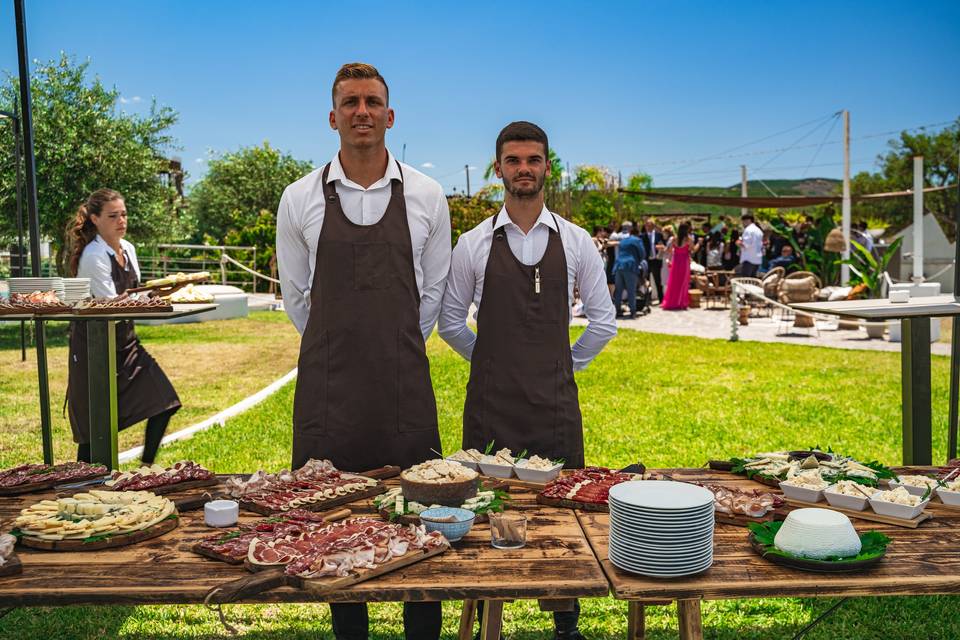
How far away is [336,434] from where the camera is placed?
9.93 feet

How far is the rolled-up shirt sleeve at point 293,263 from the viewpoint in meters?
3.12

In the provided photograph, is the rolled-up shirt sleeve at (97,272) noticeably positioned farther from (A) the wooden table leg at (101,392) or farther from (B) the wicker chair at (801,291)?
(B) the wicker chair at (801,291)

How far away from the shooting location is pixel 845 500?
256cm

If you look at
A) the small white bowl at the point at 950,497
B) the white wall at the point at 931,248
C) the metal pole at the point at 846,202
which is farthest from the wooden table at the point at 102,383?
the white wall at the point at 931,248

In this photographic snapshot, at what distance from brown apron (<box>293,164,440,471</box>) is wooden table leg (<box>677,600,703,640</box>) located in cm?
121

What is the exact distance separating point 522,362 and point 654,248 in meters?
17.2

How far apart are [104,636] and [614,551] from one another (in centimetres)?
282

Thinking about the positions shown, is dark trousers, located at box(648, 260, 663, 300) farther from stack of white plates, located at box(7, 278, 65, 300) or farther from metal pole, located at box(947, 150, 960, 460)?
stack of white plates, located at box(7, 278, 65, 300)

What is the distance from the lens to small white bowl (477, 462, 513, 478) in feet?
9.43

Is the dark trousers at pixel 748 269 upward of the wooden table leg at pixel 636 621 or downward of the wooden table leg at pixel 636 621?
upward

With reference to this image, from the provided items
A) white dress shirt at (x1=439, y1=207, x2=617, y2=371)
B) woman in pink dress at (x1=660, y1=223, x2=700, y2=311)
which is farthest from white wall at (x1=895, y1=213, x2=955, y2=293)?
white dress shirt at (x1=439, y1=207, x2=617, y2=371)

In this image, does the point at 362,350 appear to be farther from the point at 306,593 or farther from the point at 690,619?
the point at 690,619

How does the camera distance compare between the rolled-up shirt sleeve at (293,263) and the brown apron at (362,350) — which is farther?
the rolled-up shirt sleeve at (293,263)

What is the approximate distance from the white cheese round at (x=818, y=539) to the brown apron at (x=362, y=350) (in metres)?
1.32
